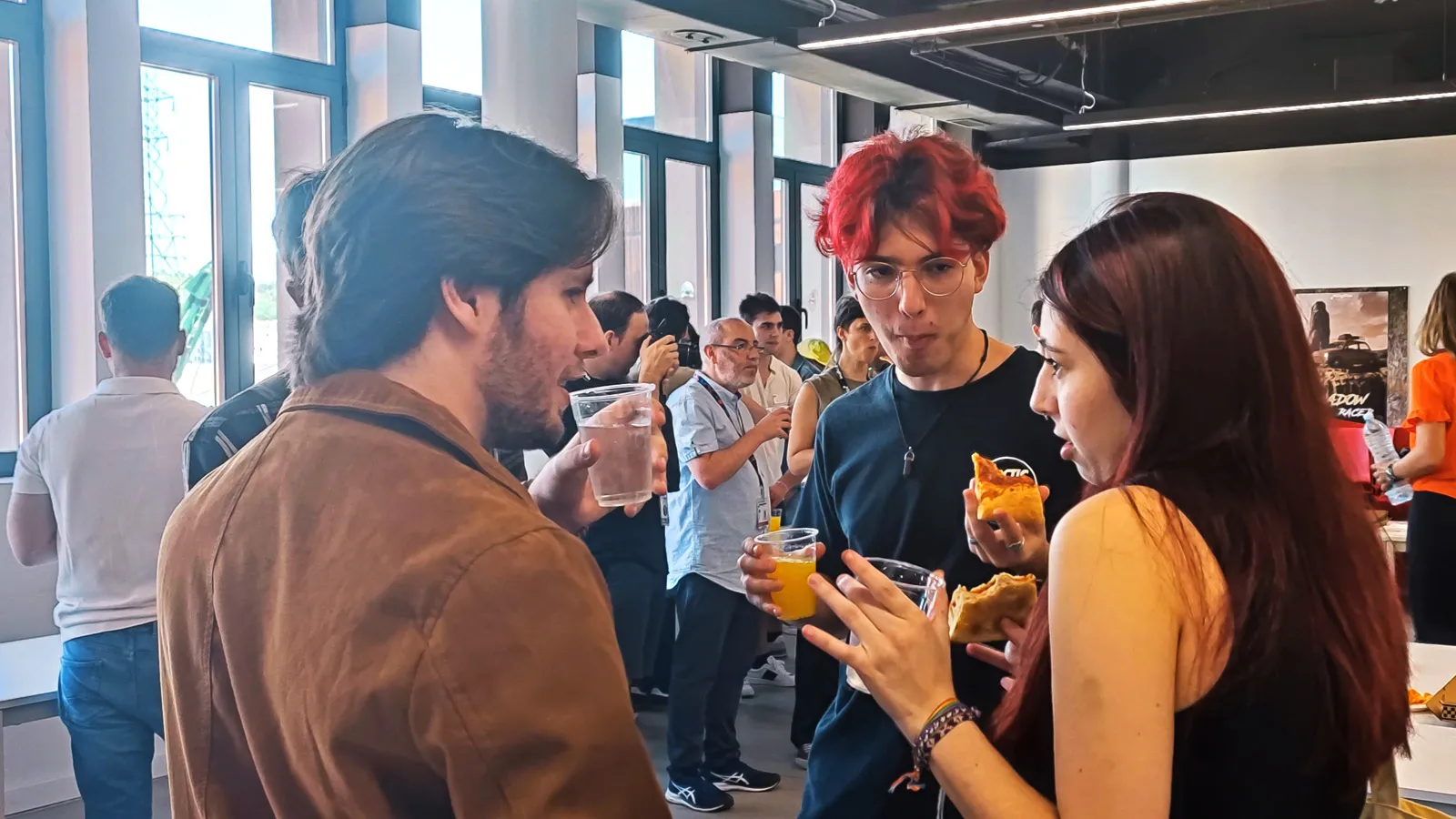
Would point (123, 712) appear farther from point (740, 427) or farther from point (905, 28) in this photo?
point (905, 28)

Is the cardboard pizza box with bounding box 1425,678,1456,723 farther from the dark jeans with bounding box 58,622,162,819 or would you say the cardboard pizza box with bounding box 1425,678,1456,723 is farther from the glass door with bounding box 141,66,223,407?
the glass door with bounding box 141,66,223,407

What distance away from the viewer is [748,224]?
8.70m

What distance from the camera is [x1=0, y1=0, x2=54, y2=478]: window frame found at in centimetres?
450

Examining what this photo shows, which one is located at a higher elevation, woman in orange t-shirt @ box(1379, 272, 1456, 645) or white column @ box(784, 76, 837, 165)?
white column @ box(784, 76, 837, 165)

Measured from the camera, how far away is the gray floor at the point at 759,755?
13.6ft

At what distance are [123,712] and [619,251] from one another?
15.4 ft

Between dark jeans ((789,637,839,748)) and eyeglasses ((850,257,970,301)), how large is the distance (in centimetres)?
168

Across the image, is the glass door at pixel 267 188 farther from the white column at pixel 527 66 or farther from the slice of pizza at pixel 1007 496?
the slice of pizza at pixel 1007 496

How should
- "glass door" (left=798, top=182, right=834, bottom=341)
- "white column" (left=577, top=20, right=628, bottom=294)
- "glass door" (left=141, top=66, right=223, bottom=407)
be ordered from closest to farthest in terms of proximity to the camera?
"glass door" (left=141, top=66, right=223, bottom=407) < "white column" (left=577, top=20, right=628, bottom=294) < "glass door" (left=798, top=182, right=834, bottom=341)

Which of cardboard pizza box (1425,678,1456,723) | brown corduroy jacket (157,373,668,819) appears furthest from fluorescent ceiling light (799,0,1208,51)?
brown corduroy jacket (157,373,668,819)

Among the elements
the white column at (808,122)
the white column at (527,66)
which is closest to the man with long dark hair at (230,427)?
the white column at (527,66)

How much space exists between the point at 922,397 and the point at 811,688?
91.0 inches

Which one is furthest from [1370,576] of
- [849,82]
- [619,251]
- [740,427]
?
[849,82]

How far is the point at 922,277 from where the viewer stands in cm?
187
